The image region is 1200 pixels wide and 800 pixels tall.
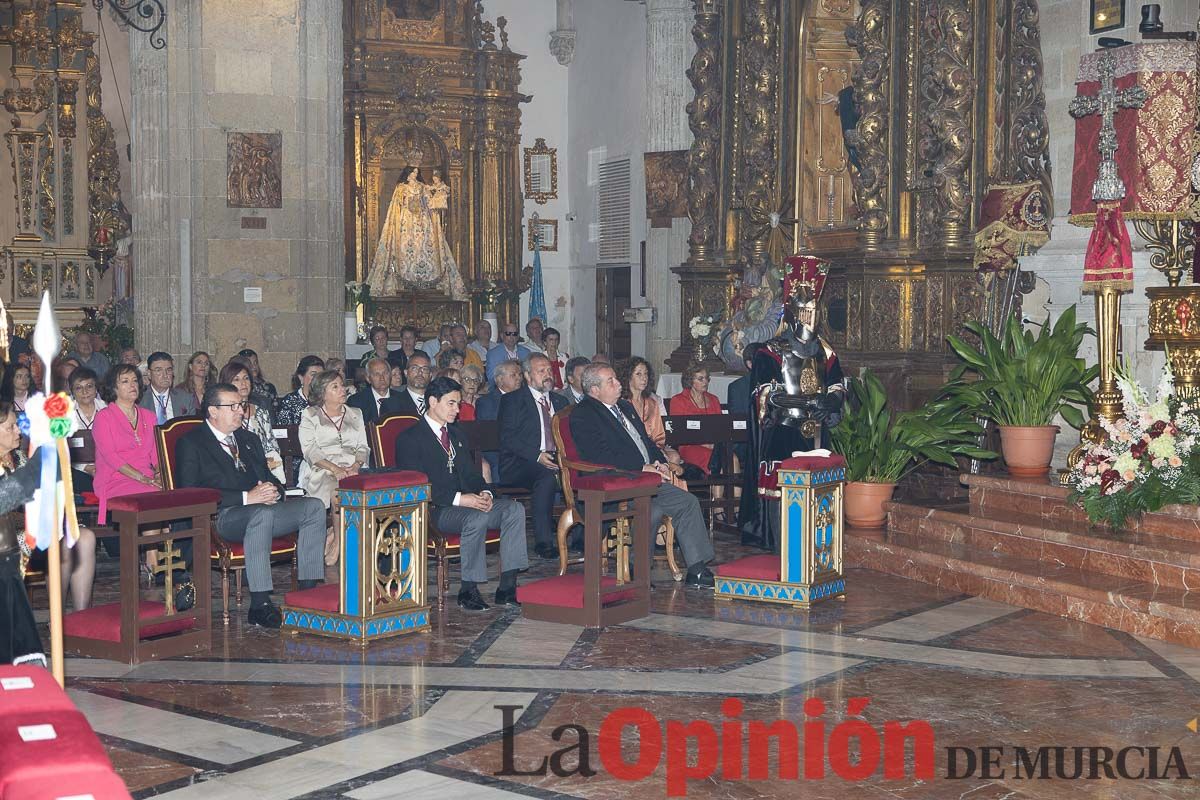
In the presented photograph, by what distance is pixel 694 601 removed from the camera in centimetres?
861

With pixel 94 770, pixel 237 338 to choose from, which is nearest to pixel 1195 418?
pixel 94 770

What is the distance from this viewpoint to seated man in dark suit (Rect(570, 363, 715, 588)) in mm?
9047

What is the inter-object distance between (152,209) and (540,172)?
10242 millimetres

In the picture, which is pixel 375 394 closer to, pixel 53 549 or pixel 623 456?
pixel 623 456

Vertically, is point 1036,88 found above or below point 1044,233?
above

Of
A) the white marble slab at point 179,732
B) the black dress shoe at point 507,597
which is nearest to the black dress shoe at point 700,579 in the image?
the black dress shoe at point 507,597

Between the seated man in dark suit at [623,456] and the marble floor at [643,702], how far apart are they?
730 mm

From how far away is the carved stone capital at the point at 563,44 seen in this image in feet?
76.9

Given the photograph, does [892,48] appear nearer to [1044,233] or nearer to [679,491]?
[1044,233]

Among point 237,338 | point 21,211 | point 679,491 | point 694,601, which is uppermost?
point 21,211

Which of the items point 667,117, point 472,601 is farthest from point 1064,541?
point 667,117

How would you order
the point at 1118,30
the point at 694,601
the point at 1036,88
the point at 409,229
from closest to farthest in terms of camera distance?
the point at 694,601, the point at 1118,30, the point at 1036,88, the point at 409,229

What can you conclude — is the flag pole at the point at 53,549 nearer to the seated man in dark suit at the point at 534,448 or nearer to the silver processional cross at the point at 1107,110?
the seated man in dark suit at the point at 534,448

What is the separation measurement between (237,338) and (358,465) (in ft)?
18.9
